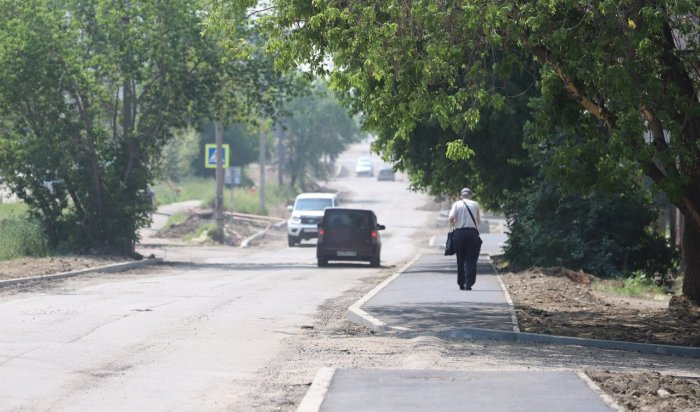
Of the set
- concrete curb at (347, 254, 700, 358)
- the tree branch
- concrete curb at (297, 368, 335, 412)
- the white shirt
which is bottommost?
concrete curb at (347, 254, 700, 358)

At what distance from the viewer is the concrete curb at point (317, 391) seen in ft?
30.3

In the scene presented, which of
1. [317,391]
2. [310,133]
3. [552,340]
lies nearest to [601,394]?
[317,391]

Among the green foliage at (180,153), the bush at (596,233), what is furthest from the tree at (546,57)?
the green foliage at (180,153)

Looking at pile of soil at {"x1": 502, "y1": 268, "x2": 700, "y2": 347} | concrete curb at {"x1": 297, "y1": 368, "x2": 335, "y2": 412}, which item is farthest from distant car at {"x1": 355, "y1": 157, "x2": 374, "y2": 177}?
concrete curb at {"x1": 297, "y1": 368, "x2": 335, "y2": 412}

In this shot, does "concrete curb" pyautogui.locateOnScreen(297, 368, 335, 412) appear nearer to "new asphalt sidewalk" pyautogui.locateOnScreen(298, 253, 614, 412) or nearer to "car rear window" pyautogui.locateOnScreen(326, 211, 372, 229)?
"new asphalt sidewalk" pyautogui.locateOnScreen(298, 253, 614, 412)

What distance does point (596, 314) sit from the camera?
19.0 meters

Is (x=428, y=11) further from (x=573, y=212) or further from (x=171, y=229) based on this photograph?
(x=171, y=229)

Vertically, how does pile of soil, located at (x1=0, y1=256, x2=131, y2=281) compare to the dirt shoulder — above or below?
below

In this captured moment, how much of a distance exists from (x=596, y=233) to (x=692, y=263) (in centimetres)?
1022

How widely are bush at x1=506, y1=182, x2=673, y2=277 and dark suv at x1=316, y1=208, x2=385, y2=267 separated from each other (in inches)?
228

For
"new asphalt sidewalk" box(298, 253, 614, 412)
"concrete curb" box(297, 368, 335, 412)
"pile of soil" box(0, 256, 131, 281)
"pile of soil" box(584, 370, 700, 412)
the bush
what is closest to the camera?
"concrete curb" box(297, 368, 335, 412)

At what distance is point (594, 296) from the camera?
23234 millimetres

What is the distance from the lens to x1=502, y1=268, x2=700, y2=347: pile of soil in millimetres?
15922

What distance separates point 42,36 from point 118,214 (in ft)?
18.2
